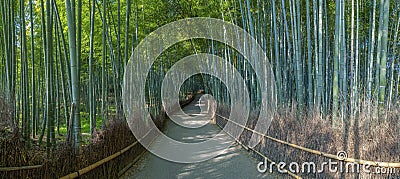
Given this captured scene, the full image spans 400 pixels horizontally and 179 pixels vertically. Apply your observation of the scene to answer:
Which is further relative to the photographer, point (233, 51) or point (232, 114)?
point (233, 51)

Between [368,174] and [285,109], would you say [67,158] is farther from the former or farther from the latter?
[285,109]

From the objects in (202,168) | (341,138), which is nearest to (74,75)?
(202,168)

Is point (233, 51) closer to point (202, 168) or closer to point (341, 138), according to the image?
point (202, 168)

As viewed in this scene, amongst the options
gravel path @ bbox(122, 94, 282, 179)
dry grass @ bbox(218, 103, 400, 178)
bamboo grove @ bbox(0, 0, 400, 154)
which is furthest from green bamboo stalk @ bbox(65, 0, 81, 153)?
dry grass @ bbox(218, 103, 400, 178)

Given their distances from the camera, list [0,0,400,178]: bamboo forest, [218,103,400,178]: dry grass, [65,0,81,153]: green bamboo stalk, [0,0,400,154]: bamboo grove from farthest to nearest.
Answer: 1. [0,0,400,154]: bamboo grove
2. [65,0,81,153]: green bamboo stalk
3. [0,0,400,178]: bamboo forest
4. [218,103,400,178]: dry grass

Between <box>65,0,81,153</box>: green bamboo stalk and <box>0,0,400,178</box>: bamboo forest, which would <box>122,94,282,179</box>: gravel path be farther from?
<box>65,0,81,153</box>: green bamboo stalk

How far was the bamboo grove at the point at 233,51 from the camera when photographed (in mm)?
3596

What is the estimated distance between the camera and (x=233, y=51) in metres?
9.21

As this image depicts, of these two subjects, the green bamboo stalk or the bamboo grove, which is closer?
the green bamboo stalk

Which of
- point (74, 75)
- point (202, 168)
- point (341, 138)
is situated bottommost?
point (202, 168)

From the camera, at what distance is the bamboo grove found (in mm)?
3596

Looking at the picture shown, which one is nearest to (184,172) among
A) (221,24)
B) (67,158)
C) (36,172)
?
(67,158)

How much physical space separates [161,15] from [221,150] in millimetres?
5647

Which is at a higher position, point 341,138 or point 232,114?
point 341,138
